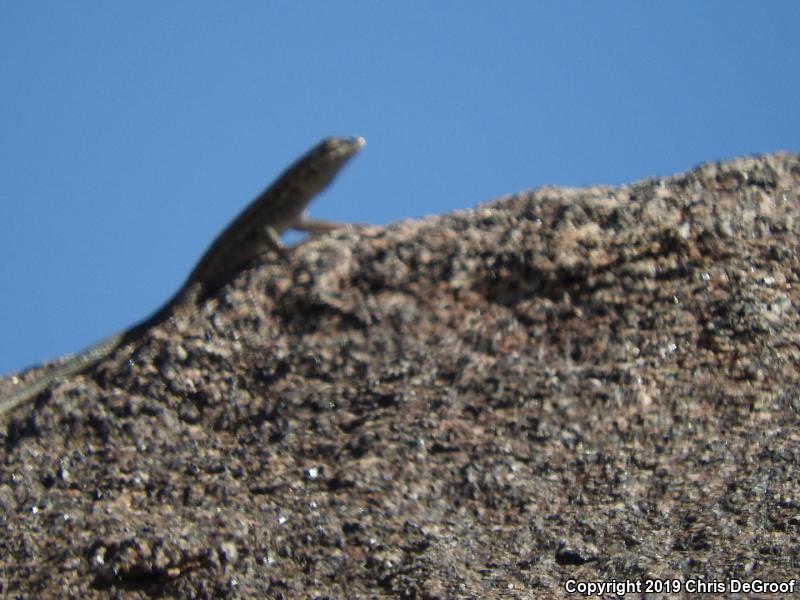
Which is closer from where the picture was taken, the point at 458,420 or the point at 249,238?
the point at 458,420

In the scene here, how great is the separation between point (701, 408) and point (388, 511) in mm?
1898

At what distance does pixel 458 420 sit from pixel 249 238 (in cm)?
255

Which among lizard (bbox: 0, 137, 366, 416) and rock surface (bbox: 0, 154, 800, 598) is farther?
lizard (bbox: 0, 137, 366, 416)

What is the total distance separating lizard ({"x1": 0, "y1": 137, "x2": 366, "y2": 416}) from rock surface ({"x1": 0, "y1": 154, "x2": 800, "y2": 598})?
0.36 m

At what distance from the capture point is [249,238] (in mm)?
8266

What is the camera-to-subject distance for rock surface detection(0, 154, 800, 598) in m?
5.77

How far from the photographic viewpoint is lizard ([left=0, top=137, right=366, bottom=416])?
7.77 meters

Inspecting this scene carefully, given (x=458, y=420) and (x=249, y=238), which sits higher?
(x=249, y=238)

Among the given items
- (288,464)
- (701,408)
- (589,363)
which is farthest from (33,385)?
(701,408)

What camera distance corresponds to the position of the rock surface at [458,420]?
5.77 metres

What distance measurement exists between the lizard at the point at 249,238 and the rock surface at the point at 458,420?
0.36m

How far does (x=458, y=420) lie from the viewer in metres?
6.47

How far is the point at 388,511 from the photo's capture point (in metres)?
6.03

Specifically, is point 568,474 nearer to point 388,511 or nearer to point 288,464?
point 388,511
